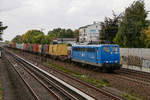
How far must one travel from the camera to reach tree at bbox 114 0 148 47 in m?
31.7

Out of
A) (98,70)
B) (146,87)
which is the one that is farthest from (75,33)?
(146,87)

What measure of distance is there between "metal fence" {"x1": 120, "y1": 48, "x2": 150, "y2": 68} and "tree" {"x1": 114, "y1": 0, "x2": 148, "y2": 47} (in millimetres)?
4096

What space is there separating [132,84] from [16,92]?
8657 millimetres

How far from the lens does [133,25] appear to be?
3169cm

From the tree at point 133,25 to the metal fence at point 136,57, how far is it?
161 inches

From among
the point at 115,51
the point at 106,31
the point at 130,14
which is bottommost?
the point at 115,51

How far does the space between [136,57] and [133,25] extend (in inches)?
316

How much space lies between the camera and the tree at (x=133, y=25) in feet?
104

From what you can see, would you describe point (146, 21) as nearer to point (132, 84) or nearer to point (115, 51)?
point (115, 51)

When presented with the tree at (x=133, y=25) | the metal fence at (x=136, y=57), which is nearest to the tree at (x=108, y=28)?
the tree at (x=133, y=25)

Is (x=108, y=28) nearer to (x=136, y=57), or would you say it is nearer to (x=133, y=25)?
(x=133, y=25)

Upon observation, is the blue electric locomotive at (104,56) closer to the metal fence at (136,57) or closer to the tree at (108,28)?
the metal fence at (136,57)

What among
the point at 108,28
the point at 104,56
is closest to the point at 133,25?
the point at 108,28

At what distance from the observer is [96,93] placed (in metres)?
12.6
